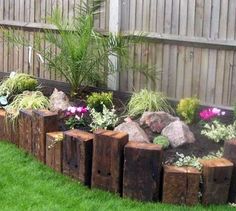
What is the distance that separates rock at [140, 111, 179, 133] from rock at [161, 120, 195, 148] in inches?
→ 6.2

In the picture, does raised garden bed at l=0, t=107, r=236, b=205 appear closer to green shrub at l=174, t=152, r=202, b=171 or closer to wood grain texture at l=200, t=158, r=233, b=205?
wood grain texture at l=200, t=158, r=233, b=205

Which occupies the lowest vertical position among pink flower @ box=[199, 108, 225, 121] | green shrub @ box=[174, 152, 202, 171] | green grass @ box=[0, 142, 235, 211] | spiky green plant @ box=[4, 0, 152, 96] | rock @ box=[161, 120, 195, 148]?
green grass @ box=[0, 142, 235, 211]

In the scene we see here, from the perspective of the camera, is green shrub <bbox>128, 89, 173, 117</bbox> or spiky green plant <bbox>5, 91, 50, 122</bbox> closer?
spiky green plant <bbox>5, 91, 50, 122</bbox>

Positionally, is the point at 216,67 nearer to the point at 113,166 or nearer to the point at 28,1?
the point at 113,166

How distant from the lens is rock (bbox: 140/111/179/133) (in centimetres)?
591

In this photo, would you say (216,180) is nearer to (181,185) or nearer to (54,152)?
(181,185)

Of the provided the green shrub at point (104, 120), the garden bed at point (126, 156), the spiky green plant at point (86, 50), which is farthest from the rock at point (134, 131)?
the spiky green plant at point (86, 50)

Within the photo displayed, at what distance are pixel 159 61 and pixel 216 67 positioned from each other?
0.77m

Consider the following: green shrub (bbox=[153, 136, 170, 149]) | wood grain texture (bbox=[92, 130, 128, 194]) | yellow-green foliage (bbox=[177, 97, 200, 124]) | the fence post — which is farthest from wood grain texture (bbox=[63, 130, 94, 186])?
the fence post

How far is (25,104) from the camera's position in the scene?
639 cm

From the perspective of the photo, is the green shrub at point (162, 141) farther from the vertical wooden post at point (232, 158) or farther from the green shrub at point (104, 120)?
the vertical wooden post at point (232, 158)

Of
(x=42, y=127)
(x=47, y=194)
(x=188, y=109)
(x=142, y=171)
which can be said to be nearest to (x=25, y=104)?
Result: (x=42, y=127)

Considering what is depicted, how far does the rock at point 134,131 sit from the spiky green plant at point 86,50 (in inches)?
53.0

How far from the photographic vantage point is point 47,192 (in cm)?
508
